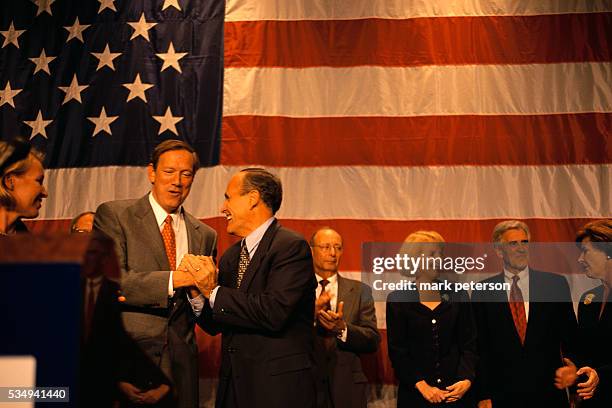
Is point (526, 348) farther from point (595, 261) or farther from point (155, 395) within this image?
point (155, 395)

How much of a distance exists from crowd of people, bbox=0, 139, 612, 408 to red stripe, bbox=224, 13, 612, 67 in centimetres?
124

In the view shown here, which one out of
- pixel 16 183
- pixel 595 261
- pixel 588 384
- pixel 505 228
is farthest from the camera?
pixel 505 228

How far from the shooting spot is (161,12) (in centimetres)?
490

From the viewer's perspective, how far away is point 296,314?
269 centimetres

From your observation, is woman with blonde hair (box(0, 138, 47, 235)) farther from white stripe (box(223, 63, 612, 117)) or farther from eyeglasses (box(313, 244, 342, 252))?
white stripe (box(223, 63, 612, 117))

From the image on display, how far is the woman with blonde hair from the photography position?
2188 millimetres

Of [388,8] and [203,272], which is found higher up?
[388,8]

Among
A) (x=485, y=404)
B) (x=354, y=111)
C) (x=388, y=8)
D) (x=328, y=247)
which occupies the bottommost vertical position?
(x=485, y=404)

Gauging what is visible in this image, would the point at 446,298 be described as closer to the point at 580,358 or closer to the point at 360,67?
the point at 580,358

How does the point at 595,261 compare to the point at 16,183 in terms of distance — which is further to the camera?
the point at 595,261

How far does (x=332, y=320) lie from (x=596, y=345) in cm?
121

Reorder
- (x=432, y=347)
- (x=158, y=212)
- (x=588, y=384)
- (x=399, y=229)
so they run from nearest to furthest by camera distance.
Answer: (x=158, y=212)
(x=588, y=384)
(x=432, y=347)
(x=399, y=229)

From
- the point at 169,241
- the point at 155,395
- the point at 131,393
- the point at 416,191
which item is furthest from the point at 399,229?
the point at 155,395

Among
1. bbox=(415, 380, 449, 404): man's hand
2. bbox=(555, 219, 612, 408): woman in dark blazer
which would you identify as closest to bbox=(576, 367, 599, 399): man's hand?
bbox=(555, 219, 612, 408): woman in dark blazer
